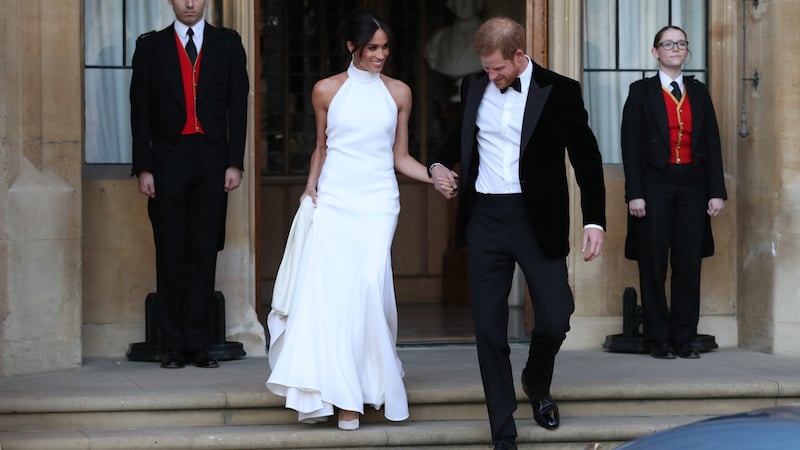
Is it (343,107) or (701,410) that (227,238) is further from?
(701,410)

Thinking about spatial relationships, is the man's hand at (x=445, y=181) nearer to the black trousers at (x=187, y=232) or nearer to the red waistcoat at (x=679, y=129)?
the black trousers at (x=187, y=232)

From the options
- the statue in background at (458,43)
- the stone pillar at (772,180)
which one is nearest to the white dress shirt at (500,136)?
the stone pillar at (772,180)

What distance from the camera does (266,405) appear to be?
8.05 metres

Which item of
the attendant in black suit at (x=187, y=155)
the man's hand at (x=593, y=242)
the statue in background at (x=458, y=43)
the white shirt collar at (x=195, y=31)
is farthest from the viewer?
the statue in background at (x=458, y=43)

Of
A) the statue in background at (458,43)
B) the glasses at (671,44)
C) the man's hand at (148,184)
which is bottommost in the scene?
the man's hand at (148,184)

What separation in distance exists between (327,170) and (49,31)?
2.24 metres

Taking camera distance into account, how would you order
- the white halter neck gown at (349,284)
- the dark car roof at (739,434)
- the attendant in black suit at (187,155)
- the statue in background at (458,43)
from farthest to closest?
1. the statue in background at (458,43)
2. the attendant in black suit at (187,155)
3. the white halter neck gown at (349,284)
4. the dark car roof at (739,434)

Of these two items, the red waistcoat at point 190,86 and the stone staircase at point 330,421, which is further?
the red waistcoat at point 190,86

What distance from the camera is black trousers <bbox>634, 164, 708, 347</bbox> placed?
977 cm

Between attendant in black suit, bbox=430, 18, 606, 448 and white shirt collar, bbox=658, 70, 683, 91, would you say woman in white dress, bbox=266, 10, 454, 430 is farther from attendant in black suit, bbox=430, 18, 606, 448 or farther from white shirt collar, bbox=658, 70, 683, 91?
white shirt collar, bbox=658, 70, 683, 91

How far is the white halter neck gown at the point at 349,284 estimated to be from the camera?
25.1 feet

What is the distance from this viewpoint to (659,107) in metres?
9.77

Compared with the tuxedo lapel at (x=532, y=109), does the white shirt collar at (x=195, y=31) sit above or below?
above

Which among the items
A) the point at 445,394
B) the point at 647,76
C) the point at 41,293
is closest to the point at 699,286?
the point at 647,76
